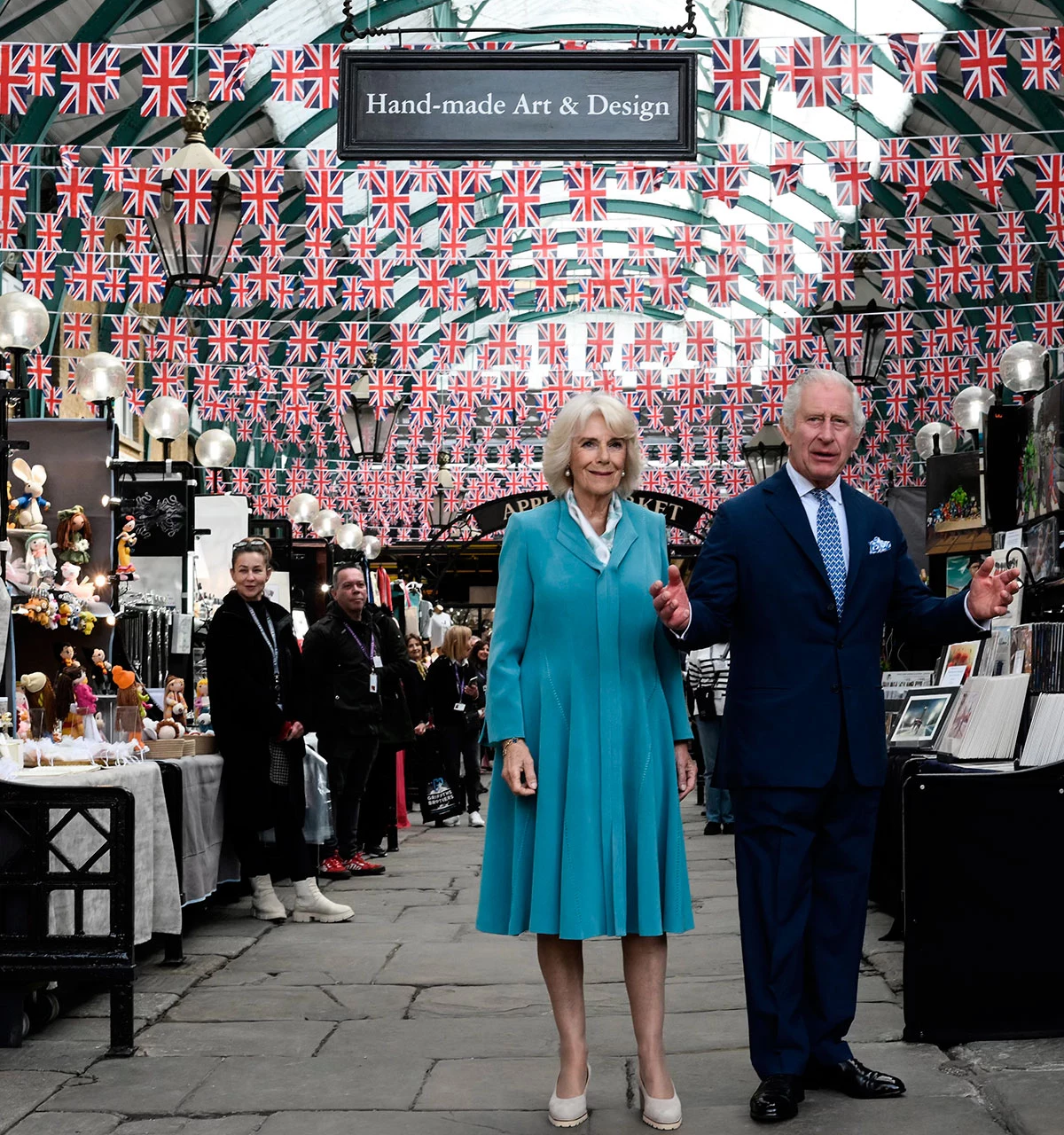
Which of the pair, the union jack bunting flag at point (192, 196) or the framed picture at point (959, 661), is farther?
the union jack bunting flag at point (192, 196)

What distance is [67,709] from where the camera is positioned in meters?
5.94

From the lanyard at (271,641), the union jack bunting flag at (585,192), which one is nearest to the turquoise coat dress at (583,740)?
the lanyard at (271,641)

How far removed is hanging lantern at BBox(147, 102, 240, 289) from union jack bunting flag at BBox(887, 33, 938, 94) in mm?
4046

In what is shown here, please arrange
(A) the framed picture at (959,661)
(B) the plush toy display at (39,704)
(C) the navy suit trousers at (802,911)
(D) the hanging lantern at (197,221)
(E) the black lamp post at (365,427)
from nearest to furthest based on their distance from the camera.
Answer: (C) the navy suit trousers at (802,911)
(B) the plush toy display at (39,704)
(A) the framed picture at (959,661)
(D) the hanging lantern at (197,221)
(E) the black lamp post at (365,427)

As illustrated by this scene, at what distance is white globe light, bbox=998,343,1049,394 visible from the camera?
959 cm

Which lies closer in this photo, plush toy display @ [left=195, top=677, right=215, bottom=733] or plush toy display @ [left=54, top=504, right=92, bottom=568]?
plush toy display @ [left=54, top=504, right=92, bottom=568]

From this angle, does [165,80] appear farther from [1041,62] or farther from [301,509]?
[301,509]

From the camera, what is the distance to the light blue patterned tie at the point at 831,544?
378cm

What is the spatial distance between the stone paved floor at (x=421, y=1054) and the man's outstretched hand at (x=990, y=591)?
1.15m

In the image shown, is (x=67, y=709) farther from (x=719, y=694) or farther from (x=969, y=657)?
(x=719, y=694)

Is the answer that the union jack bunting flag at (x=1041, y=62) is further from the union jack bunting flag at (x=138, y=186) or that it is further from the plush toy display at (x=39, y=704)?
the plush toy display at (x=39, y=704)

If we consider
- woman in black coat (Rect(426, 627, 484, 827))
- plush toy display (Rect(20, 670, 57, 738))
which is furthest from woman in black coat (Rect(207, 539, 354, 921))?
woman in black coat (Rect(426, 627, 484, 827))

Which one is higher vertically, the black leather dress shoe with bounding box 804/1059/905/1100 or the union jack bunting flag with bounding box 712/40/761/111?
the union jack bunting flag with bounding box 712/40/761/111

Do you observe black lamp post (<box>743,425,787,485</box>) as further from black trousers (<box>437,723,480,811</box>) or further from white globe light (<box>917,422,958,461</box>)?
black trousers (<box>437,723,480,811</box>)
